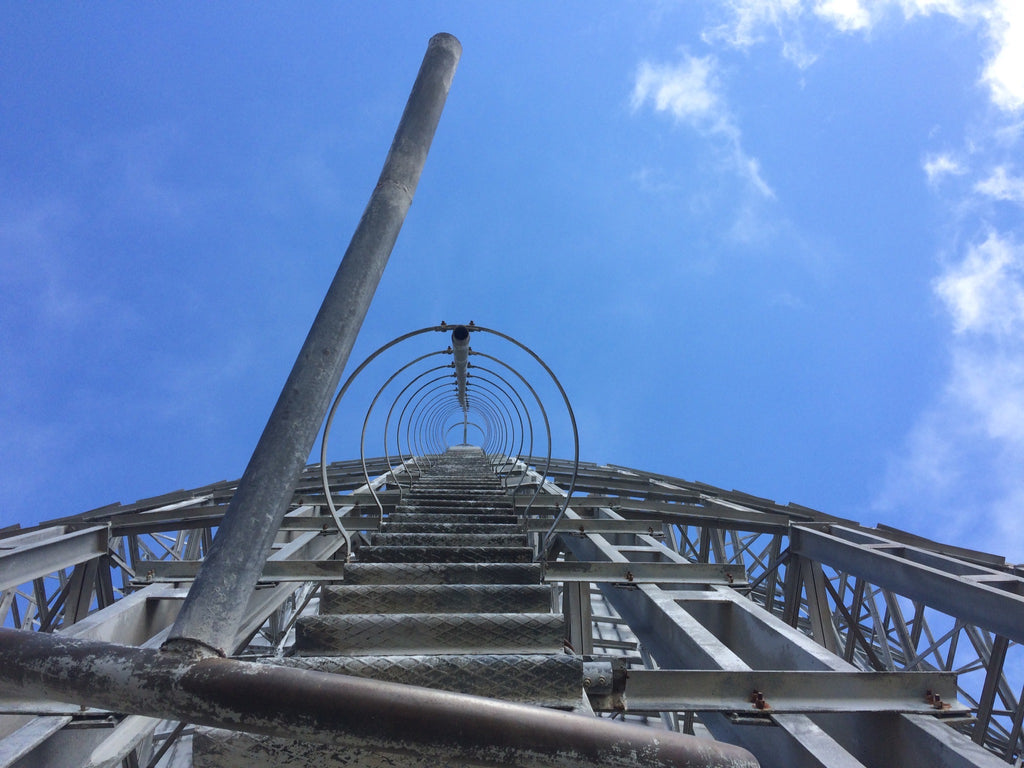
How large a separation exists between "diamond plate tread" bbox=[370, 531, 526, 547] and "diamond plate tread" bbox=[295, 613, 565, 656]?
1.56 m

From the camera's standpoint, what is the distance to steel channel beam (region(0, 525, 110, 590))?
15.3 ft

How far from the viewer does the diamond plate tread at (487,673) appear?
269cm

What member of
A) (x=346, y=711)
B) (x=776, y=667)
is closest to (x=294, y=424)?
(x=346, y=711)

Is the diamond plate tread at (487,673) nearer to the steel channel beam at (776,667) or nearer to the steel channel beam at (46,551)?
the steel channel beam at (776,667)

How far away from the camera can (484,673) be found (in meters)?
2.73

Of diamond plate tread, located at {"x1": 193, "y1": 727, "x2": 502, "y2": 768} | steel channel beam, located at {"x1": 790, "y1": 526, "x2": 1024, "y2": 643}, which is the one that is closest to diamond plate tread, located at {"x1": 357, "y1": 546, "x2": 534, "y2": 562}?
diamond plate tread, located at {"x1": 193, "y1": 727, "x2": 502, "y2": 768}

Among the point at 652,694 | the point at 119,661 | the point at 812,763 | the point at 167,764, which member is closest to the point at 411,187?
the point at 119,661

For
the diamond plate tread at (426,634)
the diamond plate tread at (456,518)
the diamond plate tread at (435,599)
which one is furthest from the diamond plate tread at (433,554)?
the diamond plate tread at (456,518)

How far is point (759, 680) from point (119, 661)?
116 inches

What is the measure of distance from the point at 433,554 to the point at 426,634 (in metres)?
1.22

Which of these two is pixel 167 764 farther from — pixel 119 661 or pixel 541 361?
pixel 119 661

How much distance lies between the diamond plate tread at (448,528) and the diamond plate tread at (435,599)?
1.68 m

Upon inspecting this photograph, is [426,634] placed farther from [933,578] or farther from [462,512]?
[933,578]

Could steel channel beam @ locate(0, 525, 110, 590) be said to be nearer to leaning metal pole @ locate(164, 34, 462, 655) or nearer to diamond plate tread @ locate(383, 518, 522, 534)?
diamond plate tread @ locate(383, 518, 522, 534)
